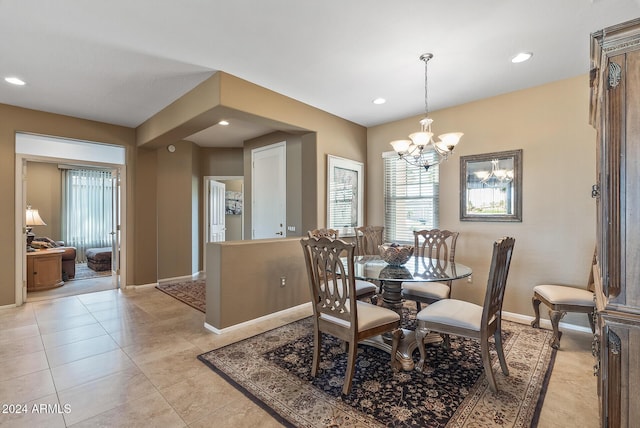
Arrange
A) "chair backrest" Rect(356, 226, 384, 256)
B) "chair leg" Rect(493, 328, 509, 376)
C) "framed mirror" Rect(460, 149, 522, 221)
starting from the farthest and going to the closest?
"chair backrest" Rect(356, 226, 384, 256) → "framed mirror" Rect(460, 149, 522, 221) → "chair leg" Rect(493, 328, 509, 376)

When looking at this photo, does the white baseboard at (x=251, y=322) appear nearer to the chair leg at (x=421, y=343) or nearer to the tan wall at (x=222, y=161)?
the chair leg at (x=421, y=343)

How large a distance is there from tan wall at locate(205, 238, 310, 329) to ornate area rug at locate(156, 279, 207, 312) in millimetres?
849

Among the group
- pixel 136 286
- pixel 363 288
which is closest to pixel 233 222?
pixel 136 286

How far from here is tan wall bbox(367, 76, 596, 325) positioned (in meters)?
3.05

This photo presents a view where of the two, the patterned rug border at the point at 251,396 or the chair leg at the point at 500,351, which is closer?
the patterned rug border at the point at 251,396

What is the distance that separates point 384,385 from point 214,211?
528 centimetres

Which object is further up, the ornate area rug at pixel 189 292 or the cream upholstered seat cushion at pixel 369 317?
the cream upholstered seat cushion at pixel 369 317

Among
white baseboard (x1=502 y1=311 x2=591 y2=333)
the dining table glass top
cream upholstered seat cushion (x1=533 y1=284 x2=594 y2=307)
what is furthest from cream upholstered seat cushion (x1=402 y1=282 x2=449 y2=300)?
white baseboard (x1=502 y1=311 x2=591 y2=333)

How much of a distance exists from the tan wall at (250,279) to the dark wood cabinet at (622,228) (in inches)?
112

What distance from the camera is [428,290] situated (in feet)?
9.59

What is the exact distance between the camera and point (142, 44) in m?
2.51

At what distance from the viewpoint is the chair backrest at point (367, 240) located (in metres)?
3.95

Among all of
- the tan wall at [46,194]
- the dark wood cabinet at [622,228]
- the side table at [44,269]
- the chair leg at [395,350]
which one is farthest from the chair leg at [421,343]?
the tan wall at [46,194]

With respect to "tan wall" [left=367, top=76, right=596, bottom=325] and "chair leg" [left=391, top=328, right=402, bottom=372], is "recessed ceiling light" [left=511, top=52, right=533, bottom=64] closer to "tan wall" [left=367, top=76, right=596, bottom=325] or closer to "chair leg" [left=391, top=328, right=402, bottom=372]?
"tan wall" [left=367, top=76, right=596, bottom=325]
